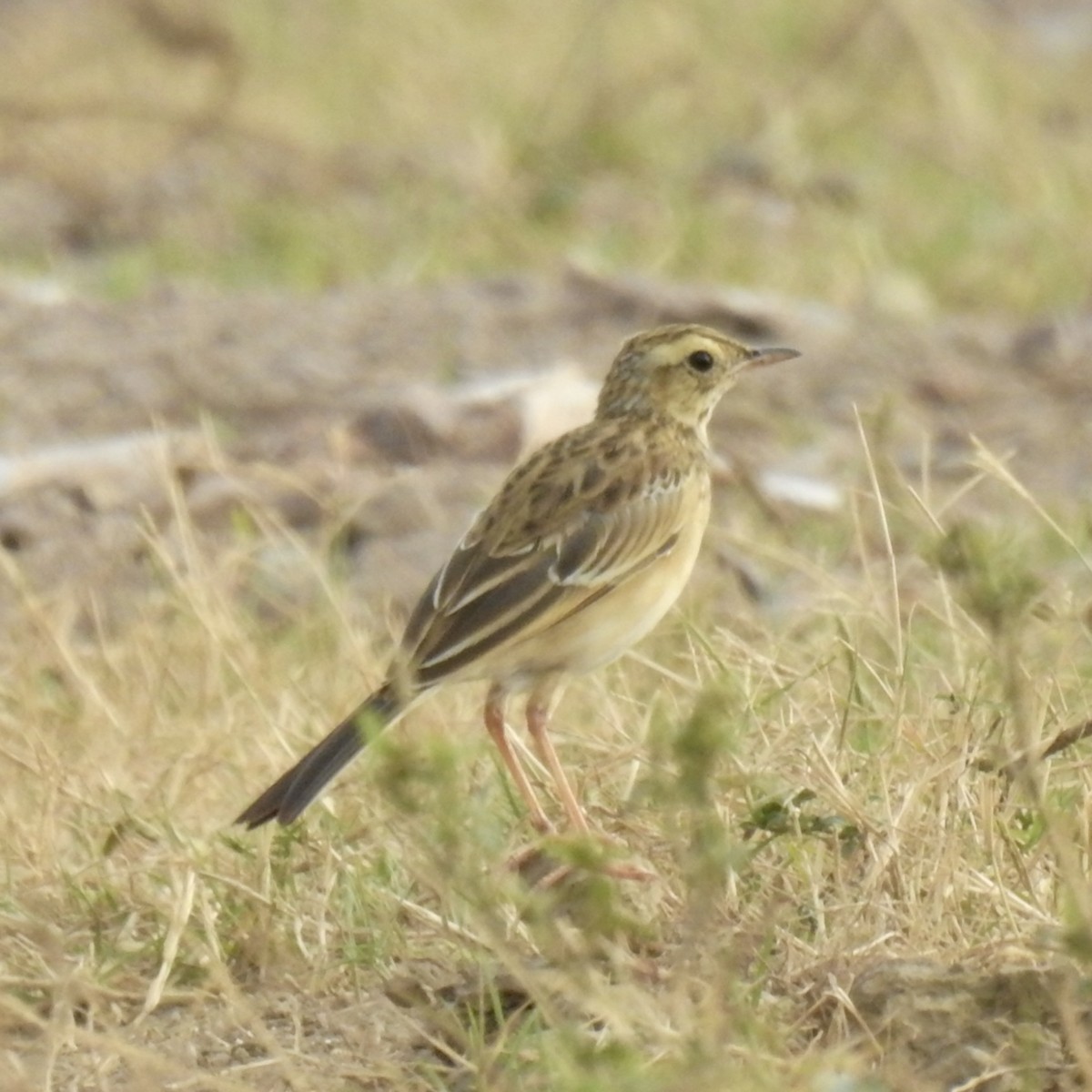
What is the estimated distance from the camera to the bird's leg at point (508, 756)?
4676 millimetres

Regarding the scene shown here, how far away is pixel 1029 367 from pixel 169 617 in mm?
3705

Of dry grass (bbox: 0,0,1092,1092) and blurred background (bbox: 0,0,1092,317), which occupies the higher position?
dry grass (bbox: 0,0,1092,1092)

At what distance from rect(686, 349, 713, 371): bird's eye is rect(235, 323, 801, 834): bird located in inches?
6.1

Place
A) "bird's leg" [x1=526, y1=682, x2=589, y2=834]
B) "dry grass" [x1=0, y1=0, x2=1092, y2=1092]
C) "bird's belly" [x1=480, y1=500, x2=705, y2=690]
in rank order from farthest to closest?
"bird's belly" [x1=480, y1=500, x2=705, y2=690], "bird's leg" [x1=526, y1=682, x2=589, y2=834], "dry grass" [x1=0, y1=0, x2=1092, y2=1092]

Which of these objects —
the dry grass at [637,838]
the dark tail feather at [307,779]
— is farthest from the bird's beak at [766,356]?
the dark tail feather at [307,779]

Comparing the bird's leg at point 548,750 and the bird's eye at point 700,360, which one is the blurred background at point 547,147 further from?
the bird's leg at point 548,750

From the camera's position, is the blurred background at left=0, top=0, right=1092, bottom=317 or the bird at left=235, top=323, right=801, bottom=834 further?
the blurred background at left=0, top=0, right=1092, bottom=317

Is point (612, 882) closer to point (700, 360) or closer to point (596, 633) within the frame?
point (596, 633)

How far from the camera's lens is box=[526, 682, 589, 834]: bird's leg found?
4641mm

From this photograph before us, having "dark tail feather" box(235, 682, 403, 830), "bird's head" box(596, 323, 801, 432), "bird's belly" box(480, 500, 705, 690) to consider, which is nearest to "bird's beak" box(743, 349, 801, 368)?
"bird's head" box(596, 323, 801, 432)

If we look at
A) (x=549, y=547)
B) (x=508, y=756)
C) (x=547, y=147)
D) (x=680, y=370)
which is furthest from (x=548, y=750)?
(x=547, y=147)

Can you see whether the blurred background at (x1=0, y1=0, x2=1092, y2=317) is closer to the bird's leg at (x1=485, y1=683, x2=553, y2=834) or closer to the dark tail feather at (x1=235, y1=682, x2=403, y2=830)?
the bird's leg at (x1=485, y1=683, x2=553, y2=834)

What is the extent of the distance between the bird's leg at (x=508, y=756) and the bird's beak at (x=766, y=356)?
3.44 ft

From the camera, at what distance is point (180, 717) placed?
19.4ft
